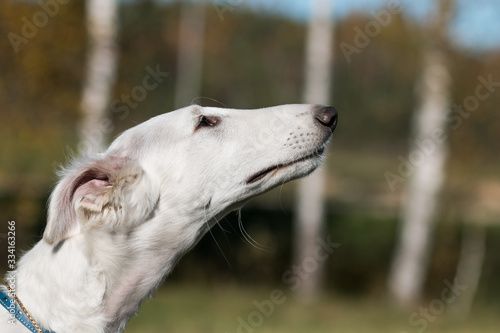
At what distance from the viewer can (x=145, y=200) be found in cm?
336

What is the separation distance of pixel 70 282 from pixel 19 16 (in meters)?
7.53

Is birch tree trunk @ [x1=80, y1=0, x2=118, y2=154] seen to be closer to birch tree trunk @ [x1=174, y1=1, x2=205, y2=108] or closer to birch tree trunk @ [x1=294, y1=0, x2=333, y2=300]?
birch tree trunk @ [x1=294, y1=0, x2=333, y2=300]

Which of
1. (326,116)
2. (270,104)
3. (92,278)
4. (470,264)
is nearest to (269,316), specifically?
(470,264)

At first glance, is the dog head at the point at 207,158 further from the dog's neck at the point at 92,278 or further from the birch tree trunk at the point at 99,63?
the birch tree trunk at the point at 99,63

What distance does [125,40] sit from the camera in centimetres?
1247

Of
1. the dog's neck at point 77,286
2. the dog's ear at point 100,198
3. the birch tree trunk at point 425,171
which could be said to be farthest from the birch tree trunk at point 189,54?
the dog's neck at point 77,286

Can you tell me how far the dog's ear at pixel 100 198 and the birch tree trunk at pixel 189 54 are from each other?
19.1 m

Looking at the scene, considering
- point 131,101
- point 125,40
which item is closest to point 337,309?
point 131,101

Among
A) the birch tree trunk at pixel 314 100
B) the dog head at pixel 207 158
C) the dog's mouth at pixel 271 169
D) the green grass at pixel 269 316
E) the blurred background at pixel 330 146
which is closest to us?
the dog head at pixel 207 158

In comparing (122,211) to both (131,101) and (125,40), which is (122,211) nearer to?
(131,101)

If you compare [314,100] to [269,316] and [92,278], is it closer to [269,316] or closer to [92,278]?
[269,316]

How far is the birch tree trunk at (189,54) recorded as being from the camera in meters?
23.5

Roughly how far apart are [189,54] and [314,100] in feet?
42.2

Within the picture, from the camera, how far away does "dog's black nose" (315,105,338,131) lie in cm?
363
